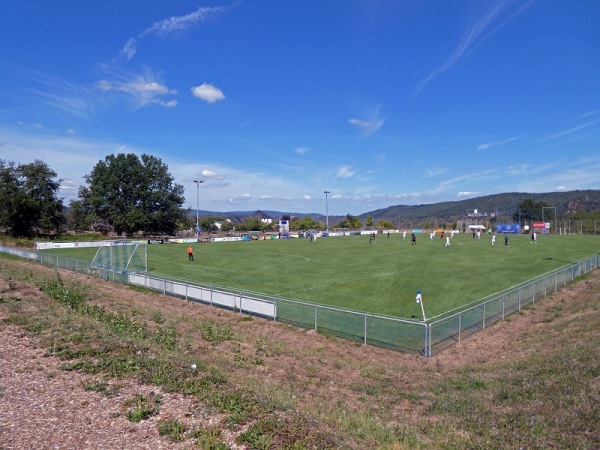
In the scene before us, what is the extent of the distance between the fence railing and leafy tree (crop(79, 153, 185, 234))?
6628 cm

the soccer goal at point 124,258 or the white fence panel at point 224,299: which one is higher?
the soccer goal at point 124,258

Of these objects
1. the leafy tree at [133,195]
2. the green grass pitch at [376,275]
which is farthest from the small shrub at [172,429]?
the leafy tree at [133,195]

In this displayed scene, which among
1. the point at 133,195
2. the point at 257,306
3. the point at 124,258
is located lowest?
the point at 257,306

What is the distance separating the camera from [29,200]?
70.9m

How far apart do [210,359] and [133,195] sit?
85.3 meters

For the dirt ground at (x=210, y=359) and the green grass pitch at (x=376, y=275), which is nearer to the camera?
the dirt ground at (x=210, y=359)

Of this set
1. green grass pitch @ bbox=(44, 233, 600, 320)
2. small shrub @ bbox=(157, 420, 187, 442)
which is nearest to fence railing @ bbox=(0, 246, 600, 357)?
green grass pitch @ bbox=(44, 233, 600, 320)

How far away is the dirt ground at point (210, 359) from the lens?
6.77 meters

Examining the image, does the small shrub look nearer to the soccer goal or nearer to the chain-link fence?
the chain-link fence

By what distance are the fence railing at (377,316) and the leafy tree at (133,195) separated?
66.3 meters

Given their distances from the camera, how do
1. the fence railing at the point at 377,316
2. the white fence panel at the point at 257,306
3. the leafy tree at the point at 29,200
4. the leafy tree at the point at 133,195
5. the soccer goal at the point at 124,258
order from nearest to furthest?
the fence railing at the point at 377,316
the white fence panel at the point at 257,306
the soccer goal at the point at 124,258
the leafy tree at the point at 29,200
the leafy tree at the point at 133,195

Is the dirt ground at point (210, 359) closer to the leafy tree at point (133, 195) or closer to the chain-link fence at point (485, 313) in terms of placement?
the chain-link fence at point (485, 313)

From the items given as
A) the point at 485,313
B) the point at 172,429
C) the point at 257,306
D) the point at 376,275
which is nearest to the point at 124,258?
the point at 257,306

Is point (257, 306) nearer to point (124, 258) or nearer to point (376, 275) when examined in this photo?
point (376, 275)
